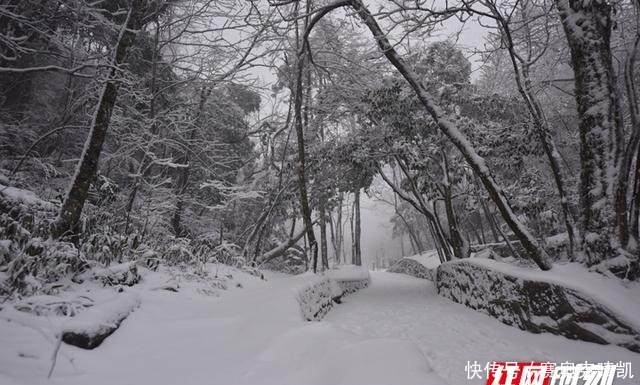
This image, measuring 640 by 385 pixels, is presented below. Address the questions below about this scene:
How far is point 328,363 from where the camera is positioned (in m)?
2.05

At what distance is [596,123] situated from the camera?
4.28 m

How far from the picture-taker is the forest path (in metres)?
3.50

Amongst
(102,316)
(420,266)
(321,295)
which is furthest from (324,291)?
(420,266)

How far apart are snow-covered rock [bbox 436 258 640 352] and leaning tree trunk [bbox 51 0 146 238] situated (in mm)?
6063

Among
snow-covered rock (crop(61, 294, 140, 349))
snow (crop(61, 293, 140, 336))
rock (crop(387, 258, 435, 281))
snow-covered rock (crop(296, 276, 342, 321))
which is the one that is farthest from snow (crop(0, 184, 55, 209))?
rock (crop(387, 258, 435, 281))

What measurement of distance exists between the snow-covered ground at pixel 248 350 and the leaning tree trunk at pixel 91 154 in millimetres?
1140

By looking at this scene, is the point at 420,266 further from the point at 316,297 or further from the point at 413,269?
the point at 316,297

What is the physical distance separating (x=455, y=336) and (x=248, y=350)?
3.57 meters

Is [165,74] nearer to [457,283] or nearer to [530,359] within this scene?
[457,283]

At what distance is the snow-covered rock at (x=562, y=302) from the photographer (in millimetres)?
3449

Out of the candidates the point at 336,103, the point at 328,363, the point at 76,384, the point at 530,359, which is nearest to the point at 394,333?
the point at 530,359

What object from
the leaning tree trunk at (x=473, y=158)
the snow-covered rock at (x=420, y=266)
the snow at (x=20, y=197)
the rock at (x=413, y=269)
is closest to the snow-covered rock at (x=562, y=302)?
the leaning tree trunk at (x=473, y=158)

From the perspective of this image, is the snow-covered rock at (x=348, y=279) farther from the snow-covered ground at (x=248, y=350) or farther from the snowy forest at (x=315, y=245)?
the snow-covered ground at (x=248, y=350)

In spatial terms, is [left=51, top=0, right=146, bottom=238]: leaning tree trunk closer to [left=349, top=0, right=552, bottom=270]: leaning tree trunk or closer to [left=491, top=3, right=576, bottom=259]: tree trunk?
[left=349, top=0, right=552, bottom=270]: leaning tree trunk
